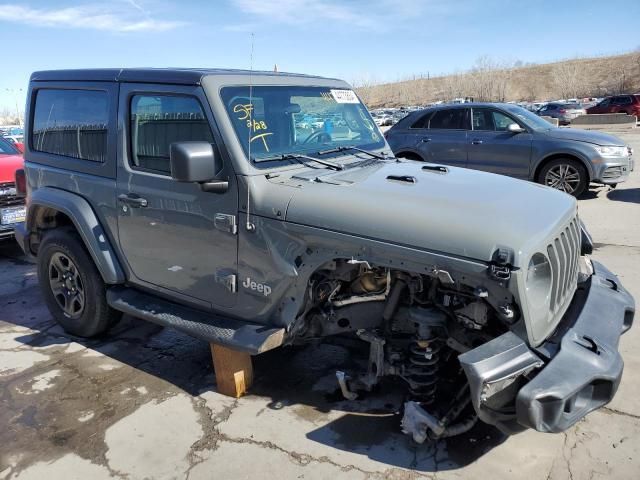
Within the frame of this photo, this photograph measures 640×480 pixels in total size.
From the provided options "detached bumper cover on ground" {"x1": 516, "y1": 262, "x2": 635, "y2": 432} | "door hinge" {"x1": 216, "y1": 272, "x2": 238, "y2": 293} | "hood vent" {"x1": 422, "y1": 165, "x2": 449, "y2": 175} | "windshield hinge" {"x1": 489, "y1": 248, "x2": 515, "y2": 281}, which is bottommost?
"detached bumper cover on ground" {"x1": 516, "y1": 262, "x2": 635, "y2": 432}

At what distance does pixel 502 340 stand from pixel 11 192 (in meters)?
6.77

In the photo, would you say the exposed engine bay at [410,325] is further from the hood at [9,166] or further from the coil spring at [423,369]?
the hood at [9,166]

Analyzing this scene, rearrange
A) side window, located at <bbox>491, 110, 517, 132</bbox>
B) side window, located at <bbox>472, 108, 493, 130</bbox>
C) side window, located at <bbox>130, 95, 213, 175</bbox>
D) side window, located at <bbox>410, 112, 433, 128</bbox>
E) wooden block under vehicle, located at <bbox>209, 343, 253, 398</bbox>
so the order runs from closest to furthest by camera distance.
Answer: side window, located at <bbox>130, 95, 213, 175</bbox> < wooden block under vehicle, located at <bbox>209, 343, 253, 398</bbox> < side window, located at <bbox>491, 110, 517, 132</bbox> < side window, located at <bbox>472, 108, 493, 130</bbox> < side window, located at <bbox>410, 112, 433, 128</bbox>

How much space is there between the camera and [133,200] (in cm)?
374

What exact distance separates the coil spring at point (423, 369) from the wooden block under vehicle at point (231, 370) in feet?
3.67

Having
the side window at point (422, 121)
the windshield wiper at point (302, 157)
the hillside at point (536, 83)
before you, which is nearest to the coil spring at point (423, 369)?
the windshield wiper at point (302, 157)

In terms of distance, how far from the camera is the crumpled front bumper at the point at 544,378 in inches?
95.0

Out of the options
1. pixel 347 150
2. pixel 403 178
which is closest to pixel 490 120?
pixel 347 150

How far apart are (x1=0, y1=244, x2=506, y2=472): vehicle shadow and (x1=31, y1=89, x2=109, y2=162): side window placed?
5.19 ft

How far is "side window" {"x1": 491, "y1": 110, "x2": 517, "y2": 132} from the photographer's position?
975 cm

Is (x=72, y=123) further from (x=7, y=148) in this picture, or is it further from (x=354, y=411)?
(x=7, y=148)

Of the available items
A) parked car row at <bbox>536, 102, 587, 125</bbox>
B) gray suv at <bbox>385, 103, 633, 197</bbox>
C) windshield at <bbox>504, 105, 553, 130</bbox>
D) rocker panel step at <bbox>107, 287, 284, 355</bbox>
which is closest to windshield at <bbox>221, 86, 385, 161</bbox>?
rocker panel step at <bbox>107, 287, 284, 355</bbox>

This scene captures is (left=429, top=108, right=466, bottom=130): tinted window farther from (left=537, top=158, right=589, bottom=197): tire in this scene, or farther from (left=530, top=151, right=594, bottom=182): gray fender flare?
(left=537, top=158, right=589, bottom=197): tire

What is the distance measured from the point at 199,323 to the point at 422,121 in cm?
814
